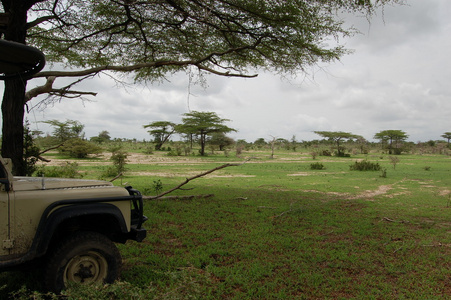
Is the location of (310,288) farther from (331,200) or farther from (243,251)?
(331,200)

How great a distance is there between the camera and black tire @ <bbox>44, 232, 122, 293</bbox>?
2.91 m

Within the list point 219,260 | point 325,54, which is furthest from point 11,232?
point 325,54

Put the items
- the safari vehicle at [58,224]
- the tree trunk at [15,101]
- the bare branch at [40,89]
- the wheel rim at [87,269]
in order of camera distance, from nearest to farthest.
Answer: the safari vehicle at [58,224] < the wheel rim at [87,269] < the tree trunk at [15,101] < the bare branch at [40,89]

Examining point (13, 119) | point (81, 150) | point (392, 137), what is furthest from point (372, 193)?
point (392, 137)

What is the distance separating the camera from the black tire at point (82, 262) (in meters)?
2.91

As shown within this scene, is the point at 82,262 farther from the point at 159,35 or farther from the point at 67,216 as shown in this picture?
the point at 159,35

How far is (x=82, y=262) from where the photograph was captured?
3.10 meters

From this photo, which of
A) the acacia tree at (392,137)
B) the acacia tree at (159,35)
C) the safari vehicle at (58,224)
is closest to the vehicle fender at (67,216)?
the safari vehicle at (58,224)

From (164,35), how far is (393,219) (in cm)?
838

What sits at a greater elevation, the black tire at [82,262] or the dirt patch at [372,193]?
the black tire at [82,262]

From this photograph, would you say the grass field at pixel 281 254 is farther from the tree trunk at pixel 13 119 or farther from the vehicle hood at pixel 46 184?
the tree trunk at pixel 13 119

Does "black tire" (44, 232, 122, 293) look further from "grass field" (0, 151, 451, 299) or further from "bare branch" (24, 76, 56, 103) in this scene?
"bare branch" (24, 76, 56, 103)

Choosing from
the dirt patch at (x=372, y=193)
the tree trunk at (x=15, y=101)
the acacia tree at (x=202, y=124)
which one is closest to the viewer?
the tree trunk at (x=15, y=101)

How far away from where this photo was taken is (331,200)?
413 inches
